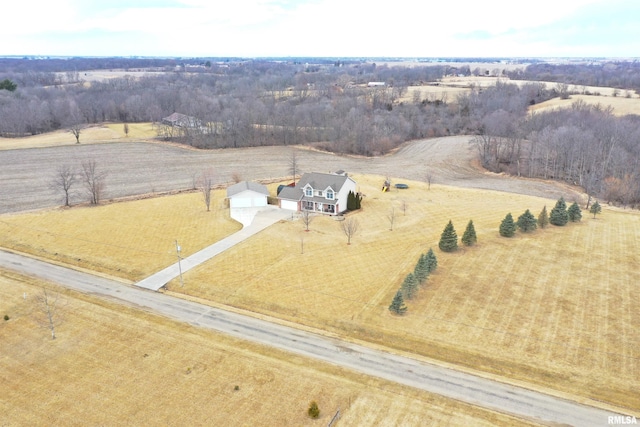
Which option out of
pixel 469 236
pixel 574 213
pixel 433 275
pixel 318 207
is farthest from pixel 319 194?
pixel 574 213

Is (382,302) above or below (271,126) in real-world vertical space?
below

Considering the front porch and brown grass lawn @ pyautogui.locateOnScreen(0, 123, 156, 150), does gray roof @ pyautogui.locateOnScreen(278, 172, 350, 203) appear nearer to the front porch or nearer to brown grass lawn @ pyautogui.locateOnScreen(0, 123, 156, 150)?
the front porch

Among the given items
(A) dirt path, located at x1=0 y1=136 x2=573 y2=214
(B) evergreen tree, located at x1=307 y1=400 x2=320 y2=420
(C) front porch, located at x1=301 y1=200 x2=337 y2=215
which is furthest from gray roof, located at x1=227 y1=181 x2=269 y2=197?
(B) evergreen tree, located at x1=307 y1=400 x2=320 y2=420

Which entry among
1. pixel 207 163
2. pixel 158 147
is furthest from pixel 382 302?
pixel 158 147

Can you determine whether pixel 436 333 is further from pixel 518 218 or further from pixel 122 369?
pixel 518 218

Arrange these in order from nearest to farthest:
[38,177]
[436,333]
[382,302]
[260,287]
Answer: [436,333] < [382,302] < [260,287] < [38,177]

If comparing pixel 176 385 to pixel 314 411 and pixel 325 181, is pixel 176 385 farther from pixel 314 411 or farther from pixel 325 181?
pixel 325 181
